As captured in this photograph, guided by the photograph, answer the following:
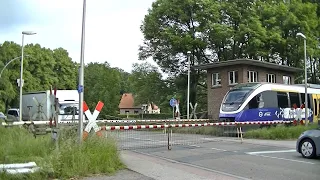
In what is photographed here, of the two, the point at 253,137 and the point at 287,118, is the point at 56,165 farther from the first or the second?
the point at 287,118

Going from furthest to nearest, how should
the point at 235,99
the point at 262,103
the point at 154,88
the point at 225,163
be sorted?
the point at 154,88
the point at 262,103
the point at 235,99
the point at 225,163

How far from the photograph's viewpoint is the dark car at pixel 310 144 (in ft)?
43.2

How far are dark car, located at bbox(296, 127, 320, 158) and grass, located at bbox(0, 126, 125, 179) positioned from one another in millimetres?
6511

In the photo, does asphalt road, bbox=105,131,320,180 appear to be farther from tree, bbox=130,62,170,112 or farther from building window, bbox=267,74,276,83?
tree, bbox=130,62,170,112

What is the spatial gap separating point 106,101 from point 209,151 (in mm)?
55698

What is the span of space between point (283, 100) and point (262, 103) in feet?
9.55

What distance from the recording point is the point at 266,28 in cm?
4053

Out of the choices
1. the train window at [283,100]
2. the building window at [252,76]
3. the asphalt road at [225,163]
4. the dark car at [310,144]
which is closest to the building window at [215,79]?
the building window at [252,76]

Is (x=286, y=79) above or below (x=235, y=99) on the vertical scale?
above

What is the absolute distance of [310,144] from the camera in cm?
1343

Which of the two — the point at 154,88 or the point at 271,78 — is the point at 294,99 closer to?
the point at 271,78

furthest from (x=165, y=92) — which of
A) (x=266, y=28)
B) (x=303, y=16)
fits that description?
(x=303, y=16)

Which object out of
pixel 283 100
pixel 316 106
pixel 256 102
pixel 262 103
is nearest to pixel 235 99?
pixel 256 102

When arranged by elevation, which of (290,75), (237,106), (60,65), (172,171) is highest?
(60,65)
